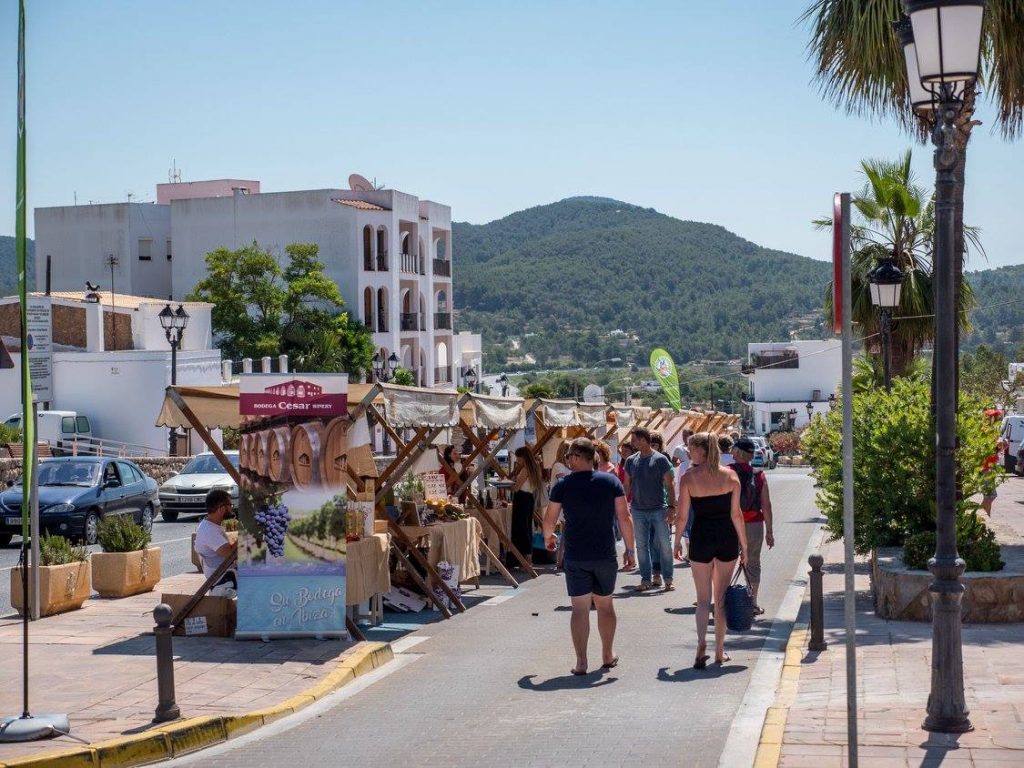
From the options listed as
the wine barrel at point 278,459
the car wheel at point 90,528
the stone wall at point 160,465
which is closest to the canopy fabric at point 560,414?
the wine barrel at point 278,459

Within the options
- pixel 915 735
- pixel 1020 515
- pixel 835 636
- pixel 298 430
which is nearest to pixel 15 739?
pixel 298 430

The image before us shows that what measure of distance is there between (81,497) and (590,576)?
13.7 metres

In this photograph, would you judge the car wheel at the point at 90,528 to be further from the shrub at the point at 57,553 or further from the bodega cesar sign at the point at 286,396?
the bodega cesar sign at the point at 286,396

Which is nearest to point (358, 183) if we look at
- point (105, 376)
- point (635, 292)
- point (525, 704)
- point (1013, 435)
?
point (105, 376)

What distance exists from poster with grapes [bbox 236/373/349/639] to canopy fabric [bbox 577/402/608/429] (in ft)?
25.5

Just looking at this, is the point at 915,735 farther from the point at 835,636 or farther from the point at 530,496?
the point at 530,496

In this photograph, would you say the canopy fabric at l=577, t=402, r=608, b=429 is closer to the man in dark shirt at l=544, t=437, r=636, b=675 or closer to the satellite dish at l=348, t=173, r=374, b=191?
the man in dark shirt at l=544, t=437, r=636, b=675

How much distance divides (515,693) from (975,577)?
444 cm

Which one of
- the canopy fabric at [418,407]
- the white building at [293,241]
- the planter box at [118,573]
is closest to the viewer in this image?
the canopy fabric at [418,407]

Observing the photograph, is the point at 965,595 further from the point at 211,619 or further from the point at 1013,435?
the point at 1013,435

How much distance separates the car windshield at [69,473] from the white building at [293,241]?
46.1 m

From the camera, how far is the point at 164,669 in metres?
8.36

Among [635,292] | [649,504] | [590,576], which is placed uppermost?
[635,292]

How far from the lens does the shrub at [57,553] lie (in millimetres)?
13508
